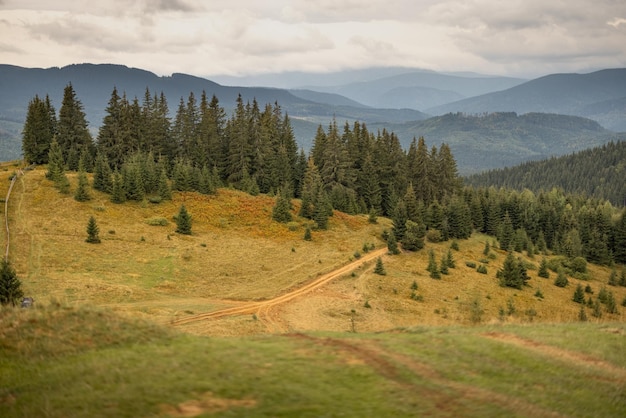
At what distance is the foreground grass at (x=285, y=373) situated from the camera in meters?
10.7

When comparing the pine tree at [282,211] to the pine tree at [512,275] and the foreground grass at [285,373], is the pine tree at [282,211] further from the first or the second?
the foreground grass at [285,373]

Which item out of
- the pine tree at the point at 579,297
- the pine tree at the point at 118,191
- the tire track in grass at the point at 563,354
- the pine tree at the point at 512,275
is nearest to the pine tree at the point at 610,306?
Answer: the pine tree at the point at 579,297

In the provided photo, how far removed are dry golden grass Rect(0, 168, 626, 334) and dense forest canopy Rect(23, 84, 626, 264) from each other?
14.6 feet

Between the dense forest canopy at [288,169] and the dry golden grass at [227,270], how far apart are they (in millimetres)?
4446

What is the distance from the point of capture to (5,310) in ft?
52.0

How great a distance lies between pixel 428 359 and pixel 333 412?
5206 millimetres

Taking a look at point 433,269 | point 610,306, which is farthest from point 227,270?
point 610,306

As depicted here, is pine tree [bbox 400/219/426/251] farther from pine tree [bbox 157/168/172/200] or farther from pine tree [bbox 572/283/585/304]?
pine tree [bbox 157/168/172/200]

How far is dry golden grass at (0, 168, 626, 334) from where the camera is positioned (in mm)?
32781

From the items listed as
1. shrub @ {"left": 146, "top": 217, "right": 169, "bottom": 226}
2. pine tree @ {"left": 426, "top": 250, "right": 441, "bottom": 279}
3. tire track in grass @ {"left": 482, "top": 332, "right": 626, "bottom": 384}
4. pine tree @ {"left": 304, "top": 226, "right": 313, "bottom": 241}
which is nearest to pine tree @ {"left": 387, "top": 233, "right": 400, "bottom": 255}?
pine tree @ {"left": 426, "top": 250, "right": 441, "bottom": 279}

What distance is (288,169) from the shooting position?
86188mm

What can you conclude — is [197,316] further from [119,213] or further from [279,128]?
[279,128]

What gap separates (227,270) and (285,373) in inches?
1248

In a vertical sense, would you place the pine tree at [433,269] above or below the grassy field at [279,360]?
below
